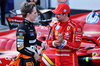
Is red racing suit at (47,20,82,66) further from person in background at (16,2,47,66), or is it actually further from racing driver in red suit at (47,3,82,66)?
person in background at (16,2,47,66)

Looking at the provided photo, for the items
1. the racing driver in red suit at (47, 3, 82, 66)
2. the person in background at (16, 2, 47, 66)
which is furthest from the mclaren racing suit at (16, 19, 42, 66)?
the racing driver in red suit at (47, 3, 82, 66)

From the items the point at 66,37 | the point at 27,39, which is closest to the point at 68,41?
the point at 66,37

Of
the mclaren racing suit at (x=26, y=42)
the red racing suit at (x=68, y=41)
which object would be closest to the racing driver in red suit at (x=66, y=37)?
the red racing suit at (x=68, y=41)

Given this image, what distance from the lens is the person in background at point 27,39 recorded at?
2.32 meters

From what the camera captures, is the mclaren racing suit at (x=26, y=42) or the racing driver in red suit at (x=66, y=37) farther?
the racing driver in red suit at (x=66, y=37)

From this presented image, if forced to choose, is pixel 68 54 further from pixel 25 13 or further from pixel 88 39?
pixel 88 39

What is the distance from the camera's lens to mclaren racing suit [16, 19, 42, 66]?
232 cm

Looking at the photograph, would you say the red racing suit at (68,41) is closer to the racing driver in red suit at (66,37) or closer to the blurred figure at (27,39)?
the racing driver in red suit at (66,37)

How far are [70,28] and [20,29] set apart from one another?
2.37 ft

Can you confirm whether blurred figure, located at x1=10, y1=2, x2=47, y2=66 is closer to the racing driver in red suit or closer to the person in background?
the person in background

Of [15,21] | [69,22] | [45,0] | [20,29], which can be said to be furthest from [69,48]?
[45,0]

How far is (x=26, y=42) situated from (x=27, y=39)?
4 centimetres

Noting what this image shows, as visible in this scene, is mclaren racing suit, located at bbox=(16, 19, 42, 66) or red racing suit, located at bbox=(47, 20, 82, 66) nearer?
mclaren racing suit, located at bbox=(16, 19, 42, 66)

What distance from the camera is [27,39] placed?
2385 millimetres
